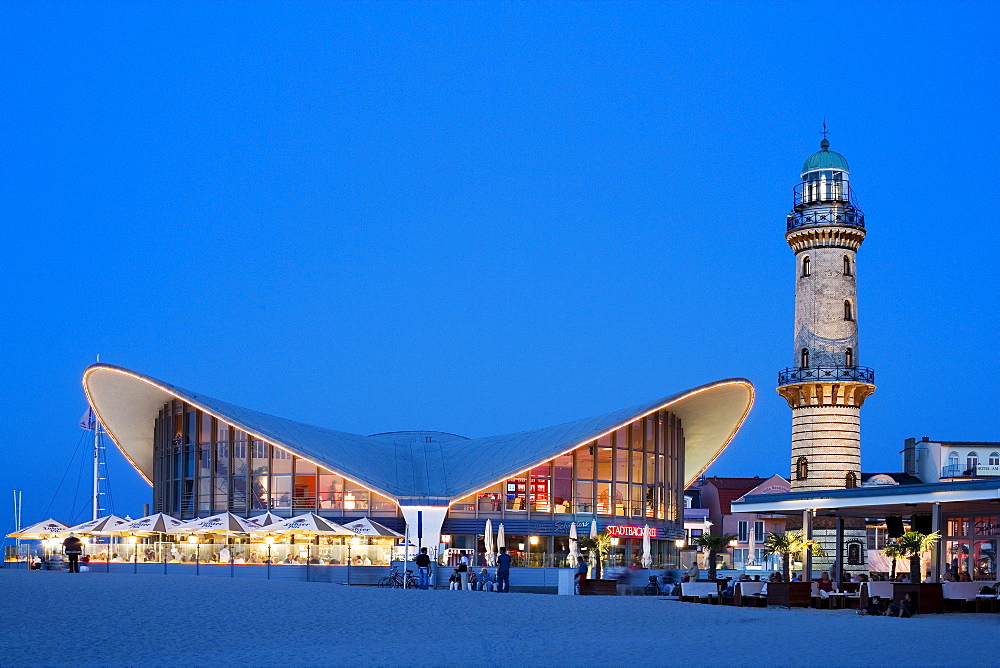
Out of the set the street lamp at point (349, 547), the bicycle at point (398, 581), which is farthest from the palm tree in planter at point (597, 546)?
the street lamp at point (349, 547)

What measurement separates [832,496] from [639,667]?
18.9 meters

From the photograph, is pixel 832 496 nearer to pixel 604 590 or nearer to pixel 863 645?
pixel 604 590

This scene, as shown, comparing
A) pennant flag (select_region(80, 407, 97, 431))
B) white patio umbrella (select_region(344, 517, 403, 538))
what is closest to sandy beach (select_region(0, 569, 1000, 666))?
white patio umbrella (select_region(344, 517, 403, 538))

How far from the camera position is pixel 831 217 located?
166 feet

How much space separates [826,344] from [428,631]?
32448 mm

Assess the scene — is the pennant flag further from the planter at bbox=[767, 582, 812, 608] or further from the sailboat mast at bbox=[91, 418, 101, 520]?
the planter at bbox=[767, 582, 812, 608]

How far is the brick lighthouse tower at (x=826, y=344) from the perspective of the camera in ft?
160

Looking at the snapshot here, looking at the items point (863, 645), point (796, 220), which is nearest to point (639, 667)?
point (863, 645)

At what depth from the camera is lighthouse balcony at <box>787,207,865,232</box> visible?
50438 millimetres

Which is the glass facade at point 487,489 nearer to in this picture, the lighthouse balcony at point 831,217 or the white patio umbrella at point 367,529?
the white patio umbrella at point 367,529

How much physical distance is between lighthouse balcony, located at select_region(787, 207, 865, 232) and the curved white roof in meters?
9.84

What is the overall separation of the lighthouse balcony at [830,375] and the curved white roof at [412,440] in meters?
8.15

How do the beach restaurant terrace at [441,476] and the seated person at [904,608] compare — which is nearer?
the seated person at [904,608]

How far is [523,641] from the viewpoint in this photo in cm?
1905
